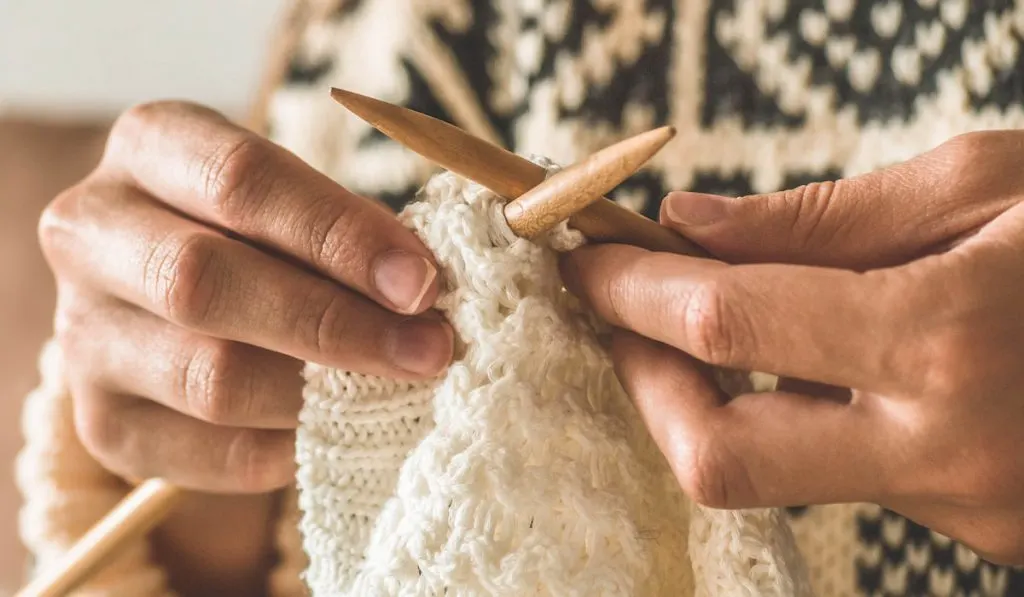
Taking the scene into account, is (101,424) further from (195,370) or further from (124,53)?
(124,53)

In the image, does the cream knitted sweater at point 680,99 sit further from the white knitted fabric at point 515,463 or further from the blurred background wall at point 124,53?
the blurred background wall at point 124,53

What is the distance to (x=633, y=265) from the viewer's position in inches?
13.8

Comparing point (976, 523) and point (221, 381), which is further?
point (221, 381)

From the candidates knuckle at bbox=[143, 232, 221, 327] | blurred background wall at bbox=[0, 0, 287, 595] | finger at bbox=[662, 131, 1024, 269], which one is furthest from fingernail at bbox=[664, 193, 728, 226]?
blurred background wall at bbox=[0, 0, 287, 595]

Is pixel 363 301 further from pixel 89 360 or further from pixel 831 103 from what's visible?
pixel 831 103

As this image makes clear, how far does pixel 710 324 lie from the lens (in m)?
0.32

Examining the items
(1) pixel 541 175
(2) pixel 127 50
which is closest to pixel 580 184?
(1) pixel 541 175

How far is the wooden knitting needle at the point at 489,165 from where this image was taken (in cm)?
33

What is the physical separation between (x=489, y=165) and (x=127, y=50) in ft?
3.17

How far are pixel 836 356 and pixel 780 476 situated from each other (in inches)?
2.2

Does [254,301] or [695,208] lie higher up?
[695,208]

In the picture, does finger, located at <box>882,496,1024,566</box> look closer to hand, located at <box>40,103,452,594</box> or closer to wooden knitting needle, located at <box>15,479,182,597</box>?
hand, located at <box>40,103,452,594</box>

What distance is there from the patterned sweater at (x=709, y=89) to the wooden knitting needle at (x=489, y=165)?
0.29 metres

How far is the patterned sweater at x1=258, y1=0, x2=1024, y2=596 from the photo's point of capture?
0.58m
